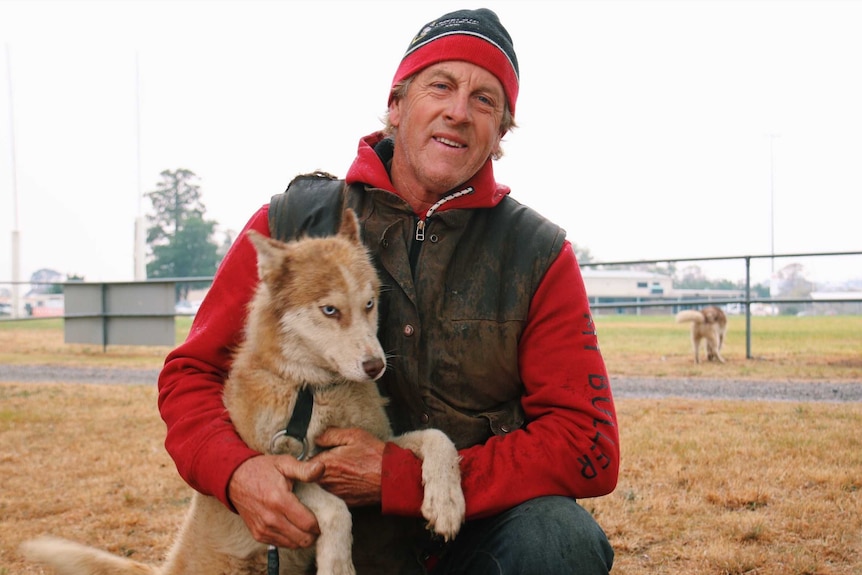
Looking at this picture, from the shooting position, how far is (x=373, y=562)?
9.31 ft

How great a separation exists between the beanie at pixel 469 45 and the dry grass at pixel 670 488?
2753 mm

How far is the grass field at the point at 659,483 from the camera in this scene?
4215 millimetres

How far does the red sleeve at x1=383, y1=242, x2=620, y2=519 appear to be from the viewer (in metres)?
2.56

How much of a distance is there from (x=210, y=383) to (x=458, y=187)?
4.08 feet

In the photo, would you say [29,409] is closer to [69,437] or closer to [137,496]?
[69,437]

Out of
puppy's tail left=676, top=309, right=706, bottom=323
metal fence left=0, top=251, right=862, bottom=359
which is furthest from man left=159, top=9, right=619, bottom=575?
puppy's tail left=676, top=309, right=706, bottom=323

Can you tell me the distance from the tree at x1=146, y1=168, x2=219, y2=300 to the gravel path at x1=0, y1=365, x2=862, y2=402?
2503cm

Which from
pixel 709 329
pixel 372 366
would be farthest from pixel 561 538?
pixel 709 329

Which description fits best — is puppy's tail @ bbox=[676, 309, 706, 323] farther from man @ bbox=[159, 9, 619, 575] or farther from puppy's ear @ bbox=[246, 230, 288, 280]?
puppy's ear @ bbox=[246, 230, 288, 280]

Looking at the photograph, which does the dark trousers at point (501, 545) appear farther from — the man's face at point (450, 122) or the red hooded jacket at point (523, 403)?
the man's face at point (450, 122)

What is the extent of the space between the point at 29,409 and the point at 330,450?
7799 millimetres

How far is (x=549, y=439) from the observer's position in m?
2.60

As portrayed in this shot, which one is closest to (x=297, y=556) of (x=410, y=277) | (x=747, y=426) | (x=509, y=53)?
(x=410, y=277)

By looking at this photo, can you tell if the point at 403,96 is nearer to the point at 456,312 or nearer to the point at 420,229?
the point at 420,229
